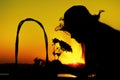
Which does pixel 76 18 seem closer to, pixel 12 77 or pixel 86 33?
pixel 86 33

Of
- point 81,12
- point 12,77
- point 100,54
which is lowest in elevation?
point 12,77

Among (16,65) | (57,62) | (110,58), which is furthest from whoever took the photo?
(16,65)

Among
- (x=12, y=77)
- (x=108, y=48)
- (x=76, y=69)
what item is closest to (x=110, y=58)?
(x=108, y=48)

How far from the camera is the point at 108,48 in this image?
14.2 feet

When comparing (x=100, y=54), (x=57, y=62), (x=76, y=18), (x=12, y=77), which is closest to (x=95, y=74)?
(x=100, y=54)

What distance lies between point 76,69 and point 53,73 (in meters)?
0.32

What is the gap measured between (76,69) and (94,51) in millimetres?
344

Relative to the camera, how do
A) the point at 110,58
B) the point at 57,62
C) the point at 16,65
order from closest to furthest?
the point at 110,58, the point at 57,62, the point at 16,65

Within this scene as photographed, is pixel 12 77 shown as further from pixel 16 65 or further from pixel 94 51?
pixel 94 51

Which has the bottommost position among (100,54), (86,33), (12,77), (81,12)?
(12,77)

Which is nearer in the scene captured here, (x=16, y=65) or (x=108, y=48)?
(x=108, y=48)

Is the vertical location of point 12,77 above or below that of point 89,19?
below

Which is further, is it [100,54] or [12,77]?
[12,77]

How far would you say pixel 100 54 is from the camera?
437 cm
